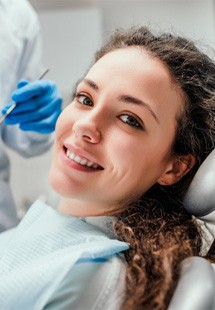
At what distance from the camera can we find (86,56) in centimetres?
327

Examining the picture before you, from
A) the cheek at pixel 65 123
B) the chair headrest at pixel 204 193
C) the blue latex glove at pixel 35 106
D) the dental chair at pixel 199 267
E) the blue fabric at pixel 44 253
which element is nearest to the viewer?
the dental chair at pixel 199 267

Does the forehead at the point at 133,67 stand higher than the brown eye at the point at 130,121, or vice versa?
the forehead at the point at 133,67

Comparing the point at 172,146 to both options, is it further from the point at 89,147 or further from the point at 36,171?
the point at 36,171

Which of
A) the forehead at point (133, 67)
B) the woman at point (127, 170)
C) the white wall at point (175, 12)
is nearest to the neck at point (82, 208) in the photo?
the woman at point (127, 170)

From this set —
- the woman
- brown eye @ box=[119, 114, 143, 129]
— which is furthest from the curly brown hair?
brown eye @ box=[119, 114, 143, 129]

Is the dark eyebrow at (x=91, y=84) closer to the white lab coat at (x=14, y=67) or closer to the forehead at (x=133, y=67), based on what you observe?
the forehead at (x=133, y=67)

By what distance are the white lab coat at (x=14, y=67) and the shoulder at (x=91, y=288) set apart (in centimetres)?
69

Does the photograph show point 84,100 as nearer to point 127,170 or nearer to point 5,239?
point 127,170

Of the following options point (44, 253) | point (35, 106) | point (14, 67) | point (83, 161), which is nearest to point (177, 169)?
point (83, 161)

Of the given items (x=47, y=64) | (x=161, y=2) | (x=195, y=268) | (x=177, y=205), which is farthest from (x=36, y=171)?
(x=195, y=268)

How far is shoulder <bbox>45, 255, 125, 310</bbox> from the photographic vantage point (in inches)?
37.7

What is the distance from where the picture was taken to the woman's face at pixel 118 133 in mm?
1117

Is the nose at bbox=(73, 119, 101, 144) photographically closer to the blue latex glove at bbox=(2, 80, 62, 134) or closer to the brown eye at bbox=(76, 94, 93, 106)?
the brown eye at bbox=(76, 94, 93, 106)

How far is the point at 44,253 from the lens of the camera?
1.07 metres
